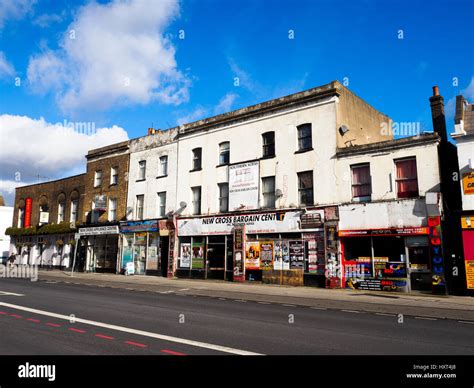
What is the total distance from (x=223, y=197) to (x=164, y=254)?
21.4 ft

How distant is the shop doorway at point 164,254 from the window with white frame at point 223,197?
17.1 ft

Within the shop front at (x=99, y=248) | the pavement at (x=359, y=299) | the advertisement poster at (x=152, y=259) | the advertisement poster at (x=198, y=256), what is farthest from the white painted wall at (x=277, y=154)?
the shop front at (x=99, y=248)

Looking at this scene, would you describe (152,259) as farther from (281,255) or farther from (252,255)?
(281,255)

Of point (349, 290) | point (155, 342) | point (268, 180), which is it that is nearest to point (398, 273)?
point (349, 290)

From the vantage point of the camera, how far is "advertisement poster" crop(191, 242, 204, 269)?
26.2 meters

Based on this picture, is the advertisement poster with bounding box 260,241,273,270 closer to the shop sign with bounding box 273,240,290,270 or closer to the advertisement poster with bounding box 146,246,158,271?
the shop sign with bounding box 273,240,290,270

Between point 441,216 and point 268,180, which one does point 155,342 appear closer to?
point 441,216

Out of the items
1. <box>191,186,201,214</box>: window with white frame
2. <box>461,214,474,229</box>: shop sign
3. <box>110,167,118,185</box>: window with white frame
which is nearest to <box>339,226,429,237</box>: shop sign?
<box>461,214,474,229</box>: shop sign

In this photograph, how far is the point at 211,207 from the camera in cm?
2634

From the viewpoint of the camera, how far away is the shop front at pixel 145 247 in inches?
1126

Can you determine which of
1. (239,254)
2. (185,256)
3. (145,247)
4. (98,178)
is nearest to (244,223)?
(239,254)

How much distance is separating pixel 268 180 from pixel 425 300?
37.0 ft

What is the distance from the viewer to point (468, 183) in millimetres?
17656

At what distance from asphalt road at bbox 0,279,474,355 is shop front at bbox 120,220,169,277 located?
15.2 meters
